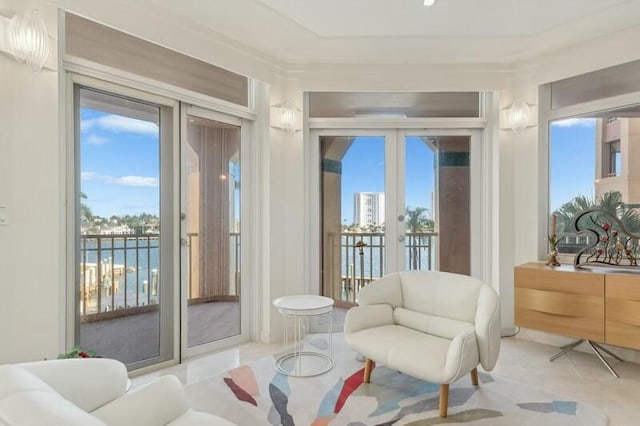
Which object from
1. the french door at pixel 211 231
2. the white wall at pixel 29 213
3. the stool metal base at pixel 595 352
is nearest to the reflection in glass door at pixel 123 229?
the french door at pixel 211 231

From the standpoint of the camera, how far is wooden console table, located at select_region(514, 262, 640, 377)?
2.70 meters

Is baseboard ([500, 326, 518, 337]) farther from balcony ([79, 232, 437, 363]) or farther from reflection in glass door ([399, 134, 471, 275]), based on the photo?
balcony ([79, 232, 437, 363])

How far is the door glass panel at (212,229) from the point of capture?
10.5ft

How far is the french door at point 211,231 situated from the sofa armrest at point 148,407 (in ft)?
5.43

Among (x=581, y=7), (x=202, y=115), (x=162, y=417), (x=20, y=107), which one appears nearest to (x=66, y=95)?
(x=20, y=107)

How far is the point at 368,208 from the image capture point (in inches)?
155

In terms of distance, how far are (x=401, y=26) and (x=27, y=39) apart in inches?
95.6

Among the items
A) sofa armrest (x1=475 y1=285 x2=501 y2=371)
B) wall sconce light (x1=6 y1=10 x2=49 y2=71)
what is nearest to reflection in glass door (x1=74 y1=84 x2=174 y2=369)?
wall sconce light (x1=6 y1=10 x2=49 y2=71)

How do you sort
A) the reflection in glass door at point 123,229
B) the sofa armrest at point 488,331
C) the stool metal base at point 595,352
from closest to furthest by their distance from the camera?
the sofa armrest at point 488,331 → the reflection in glass door at point 123,229 → the stool metal base at point 595,352

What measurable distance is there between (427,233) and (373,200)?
2.11 ft

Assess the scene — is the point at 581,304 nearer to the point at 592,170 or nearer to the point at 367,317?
the point at 592,170

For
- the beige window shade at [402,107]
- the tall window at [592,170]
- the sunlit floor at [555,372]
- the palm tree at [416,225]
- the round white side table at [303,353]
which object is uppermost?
the beige window shade at [402,107]

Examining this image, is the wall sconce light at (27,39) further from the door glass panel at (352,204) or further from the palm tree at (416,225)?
the palm tree at (416,225)

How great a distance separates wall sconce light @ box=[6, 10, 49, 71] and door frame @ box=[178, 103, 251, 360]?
3.73ft
